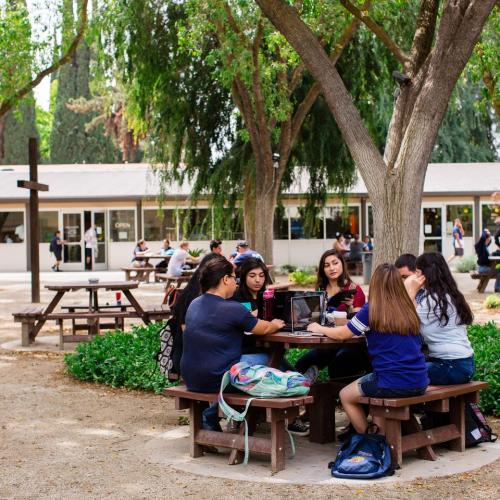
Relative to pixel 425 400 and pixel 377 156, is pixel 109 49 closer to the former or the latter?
pixel 377 156

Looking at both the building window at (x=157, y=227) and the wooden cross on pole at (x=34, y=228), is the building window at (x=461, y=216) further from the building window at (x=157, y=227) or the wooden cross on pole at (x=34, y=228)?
the wooden cross on pole at (x=34, y=228)

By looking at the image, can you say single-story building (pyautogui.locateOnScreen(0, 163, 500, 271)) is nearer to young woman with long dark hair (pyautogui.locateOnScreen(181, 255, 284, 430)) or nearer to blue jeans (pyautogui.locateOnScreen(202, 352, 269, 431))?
blue jeans (pyautogui.locateOnScreen(202, 352, 269, 431))

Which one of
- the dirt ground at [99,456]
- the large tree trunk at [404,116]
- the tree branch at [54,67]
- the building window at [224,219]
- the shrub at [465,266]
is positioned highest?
the tree branch at [54,67]

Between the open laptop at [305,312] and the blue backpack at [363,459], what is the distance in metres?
0.88

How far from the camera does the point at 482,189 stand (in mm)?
32688

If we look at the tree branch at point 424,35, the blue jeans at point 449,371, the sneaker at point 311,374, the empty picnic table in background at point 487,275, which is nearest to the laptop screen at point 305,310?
the sneaker at point 311,374

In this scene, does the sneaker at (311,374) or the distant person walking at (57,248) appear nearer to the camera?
the sneaker at (311,374)

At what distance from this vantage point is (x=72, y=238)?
3466 cm

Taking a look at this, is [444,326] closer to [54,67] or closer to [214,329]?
[214,329]

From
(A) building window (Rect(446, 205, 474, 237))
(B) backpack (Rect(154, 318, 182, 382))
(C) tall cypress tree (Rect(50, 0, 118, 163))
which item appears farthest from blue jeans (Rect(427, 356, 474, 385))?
(C) tall cypress tree (Rect(50, 0, 118, 163))

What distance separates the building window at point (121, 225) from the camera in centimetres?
3450

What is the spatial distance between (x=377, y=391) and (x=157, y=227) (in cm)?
2859

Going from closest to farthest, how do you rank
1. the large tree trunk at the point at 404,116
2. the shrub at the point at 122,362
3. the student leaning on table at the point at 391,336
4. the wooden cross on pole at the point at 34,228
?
the student leaning on table at the point at 391,336 < the shrub at the point at 122,362 < the large tree trunk at the point at 404,116 < the wooden cross on pole at the point at 34,228

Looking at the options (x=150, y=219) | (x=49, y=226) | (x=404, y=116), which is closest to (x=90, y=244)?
(x=49, y=226)
